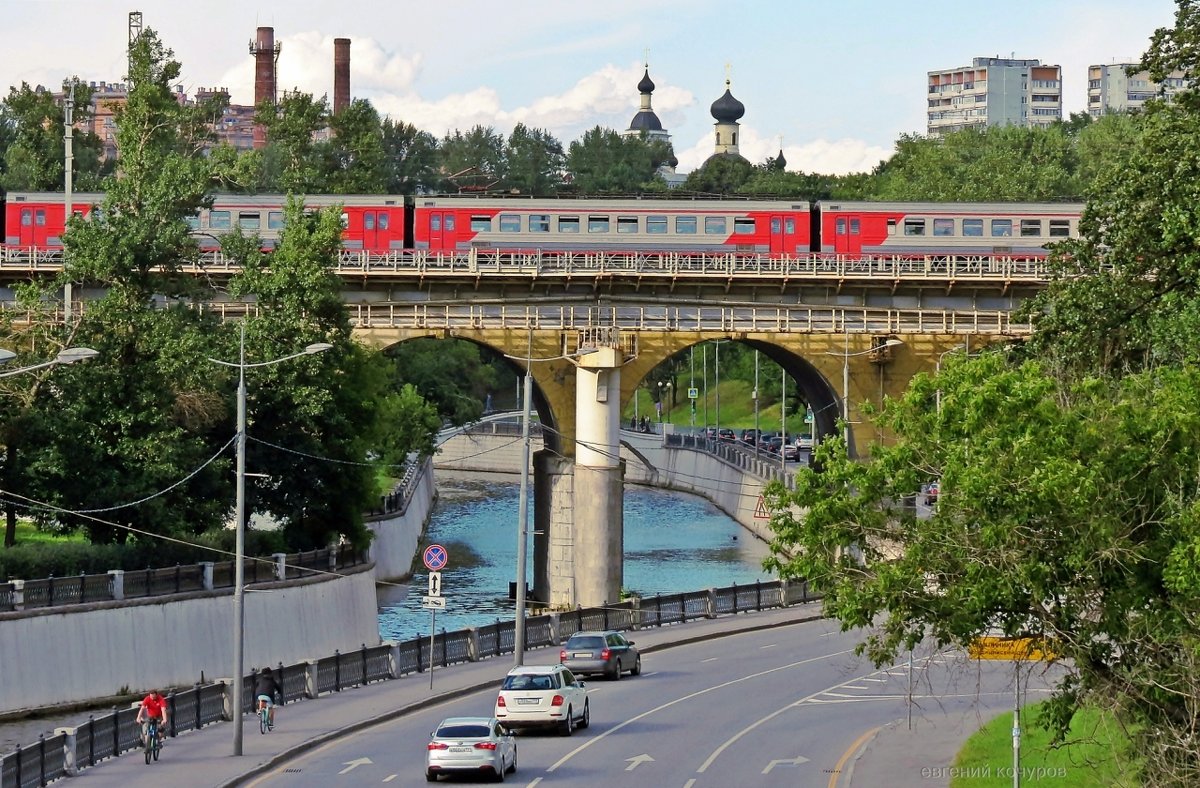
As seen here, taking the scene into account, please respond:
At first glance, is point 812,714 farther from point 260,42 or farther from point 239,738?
point 260,42

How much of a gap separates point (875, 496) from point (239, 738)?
1450cm

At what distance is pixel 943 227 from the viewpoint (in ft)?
277

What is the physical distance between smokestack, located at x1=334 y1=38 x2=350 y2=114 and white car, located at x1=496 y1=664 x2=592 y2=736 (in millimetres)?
137067

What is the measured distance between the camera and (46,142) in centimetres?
13612

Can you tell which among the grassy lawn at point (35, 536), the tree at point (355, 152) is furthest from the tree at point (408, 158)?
the grassy lawn at point (35, 536)

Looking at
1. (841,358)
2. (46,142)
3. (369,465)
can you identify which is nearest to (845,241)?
(841,358)

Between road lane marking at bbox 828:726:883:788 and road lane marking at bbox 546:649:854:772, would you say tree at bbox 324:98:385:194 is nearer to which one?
road lane marking at bbox 546:649:854:772

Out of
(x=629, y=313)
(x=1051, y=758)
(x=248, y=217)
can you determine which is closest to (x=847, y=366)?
(x=629, y=313)

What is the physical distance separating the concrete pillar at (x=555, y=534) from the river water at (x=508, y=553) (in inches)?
78.9

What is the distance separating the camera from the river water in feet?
267

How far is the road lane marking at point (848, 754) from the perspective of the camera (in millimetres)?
38281

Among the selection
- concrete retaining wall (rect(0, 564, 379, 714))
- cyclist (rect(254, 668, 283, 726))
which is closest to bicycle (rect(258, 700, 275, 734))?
cyclist (rect(254, 668, 283, 726))

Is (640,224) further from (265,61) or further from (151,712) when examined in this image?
(265,61)

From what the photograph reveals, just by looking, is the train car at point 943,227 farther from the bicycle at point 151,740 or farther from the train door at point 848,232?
the bicycle at point 151,740
